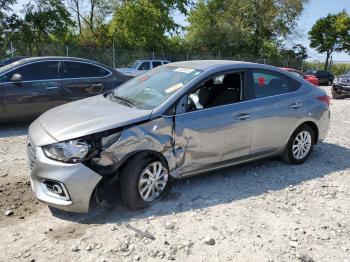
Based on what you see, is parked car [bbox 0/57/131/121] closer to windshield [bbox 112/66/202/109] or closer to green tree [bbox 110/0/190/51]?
windshield [bbox 112/66/202/109]

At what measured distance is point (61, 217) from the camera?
402 cm

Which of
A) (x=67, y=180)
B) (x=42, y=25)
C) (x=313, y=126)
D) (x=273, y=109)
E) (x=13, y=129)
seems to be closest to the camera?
(x=67, y=180)

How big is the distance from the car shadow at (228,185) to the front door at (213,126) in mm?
328

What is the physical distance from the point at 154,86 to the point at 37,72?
403 centimetres

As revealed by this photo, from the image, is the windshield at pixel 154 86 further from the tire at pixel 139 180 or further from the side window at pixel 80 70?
the side window at pixel 80 70

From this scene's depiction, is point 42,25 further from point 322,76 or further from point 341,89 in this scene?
point 322,76

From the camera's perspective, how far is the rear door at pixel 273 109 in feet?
16.9

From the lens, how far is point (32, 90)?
775 cm

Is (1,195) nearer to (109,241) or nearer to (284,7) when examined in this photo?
(109,241)

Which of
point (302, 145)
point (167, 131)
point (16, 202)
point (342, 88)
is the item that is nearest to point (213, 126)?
point (167, 131)

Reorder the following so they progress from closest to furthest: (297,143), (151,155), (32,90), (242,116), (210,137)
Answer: (151,155)
(210,137)
(242,116)
(297,143)
(32,90)

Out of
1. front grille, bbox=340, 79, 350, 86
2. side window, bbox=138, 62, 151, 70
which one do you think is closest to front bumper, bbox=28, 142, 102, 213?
front grille, bbox=340, 79, 350, 86

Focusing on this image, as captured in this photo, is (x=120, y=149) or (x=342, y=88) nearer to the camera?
(x=120, y=149)

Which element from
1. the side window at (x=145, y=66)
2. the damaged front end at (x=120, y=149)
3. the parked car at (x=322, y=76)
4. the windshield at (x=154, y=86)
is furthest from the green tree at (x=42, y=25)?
the damaged front end at (x=120, y=149)
